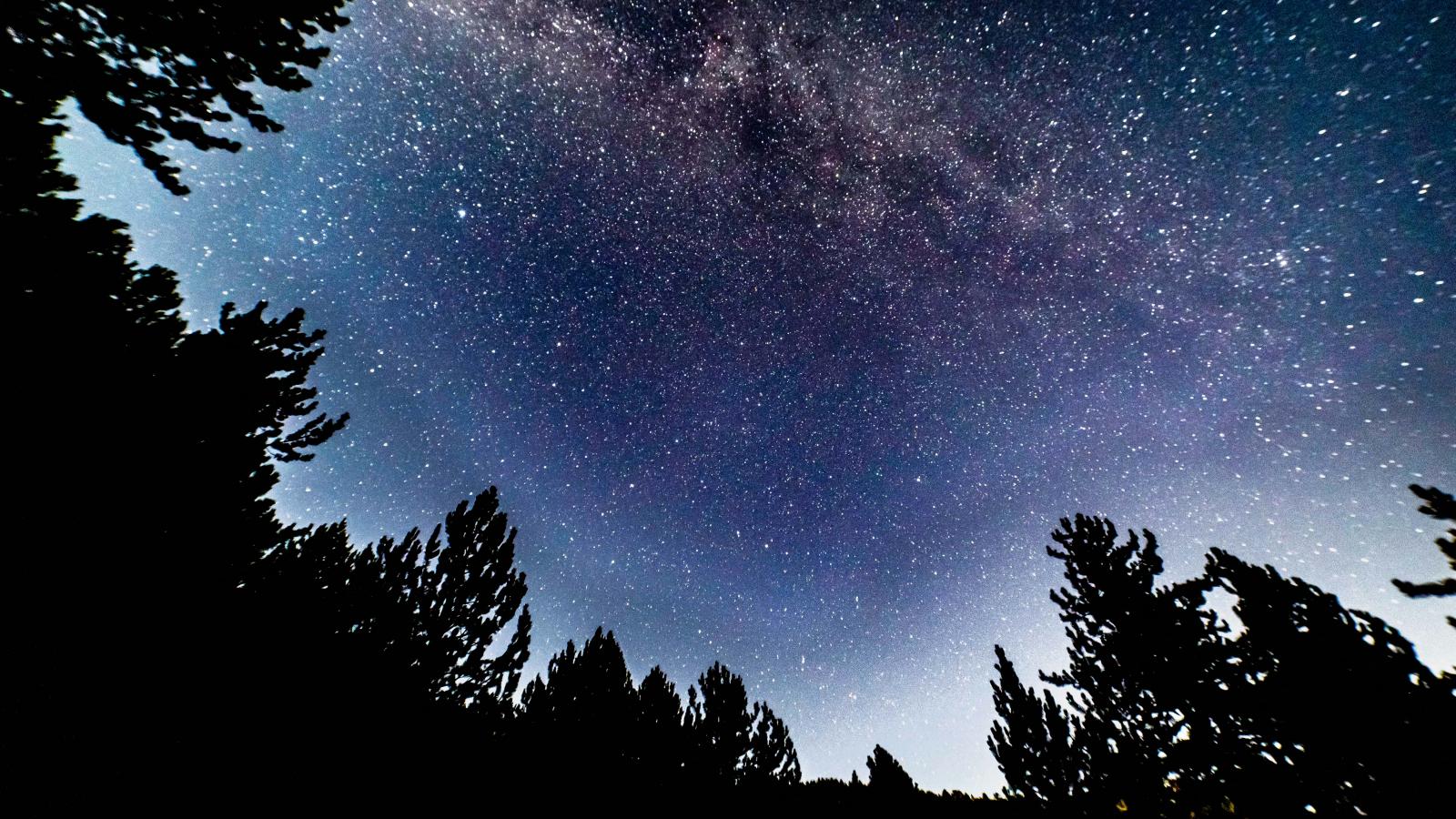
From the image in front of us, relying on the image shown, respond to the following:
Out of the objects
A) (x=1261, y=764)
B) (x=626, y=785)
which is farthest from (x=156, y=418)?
(x=1261, y=764)

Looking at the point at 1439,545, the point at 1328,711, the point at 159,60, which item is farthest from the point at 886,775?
the point at 159,60

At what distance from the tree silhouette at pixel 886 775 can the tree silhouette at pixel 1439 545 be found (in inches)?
694

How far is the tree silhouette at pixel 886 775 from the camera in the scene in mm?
16578

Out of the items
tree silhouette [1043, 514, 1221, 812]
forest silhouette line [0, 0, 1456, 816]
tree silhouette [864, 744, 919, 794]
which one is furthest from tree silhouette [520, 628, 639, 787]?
tree silhouette [1043, 514, 1221, 812]

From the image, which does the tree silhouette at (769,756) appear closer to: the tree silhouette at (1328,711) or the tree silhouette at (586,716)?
the tree silhouette at (586,716)

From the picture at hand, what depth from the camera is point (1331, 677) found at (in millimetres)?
6633

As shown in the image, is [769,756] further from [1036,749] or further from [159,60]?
[159,60]

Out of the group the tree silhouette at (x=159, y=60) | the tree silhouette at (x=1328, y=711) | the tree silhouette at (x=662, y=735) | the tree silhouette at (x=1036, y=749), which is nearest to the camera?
the tree silhouette at (x=159, y=60)

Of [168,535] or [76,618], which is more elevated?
[168,535]

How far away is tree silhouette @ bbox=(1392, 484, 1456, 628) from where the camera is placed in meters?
3.18

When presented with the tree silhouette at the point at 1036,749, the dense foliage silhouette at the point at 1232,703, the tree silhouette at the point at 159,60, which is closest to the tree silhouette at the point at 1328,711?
the dense foliage silhouette at the point at 1232,703

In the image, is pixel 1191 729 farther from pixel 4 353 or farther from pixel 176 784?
pixel 4 353

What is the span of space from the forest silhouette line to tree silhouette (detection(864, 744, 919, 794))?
590cm

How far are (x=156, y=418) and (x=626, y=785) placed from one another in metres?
14.2
